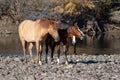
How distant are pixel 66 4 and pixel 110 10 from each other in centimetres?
721

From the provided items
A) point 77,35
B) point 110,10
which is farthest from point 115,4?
point 77,35

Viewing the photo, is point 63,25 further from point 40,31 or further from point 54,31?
point 40,31

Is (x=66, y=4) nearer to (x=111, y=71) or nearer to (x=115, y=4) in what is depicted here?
(x=115, y=4)

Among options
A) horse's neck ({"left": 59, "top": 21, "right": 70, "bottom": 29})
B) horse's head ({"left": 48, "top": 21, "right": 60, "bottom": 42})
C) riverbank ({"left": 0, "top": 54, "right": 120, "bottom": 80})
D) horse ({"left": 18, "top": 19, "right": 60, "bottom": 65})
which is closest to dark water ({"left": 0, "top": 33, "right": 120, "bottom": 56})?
horse ({"left": 18, "top": 19, "right": 60, "bottom": 65})

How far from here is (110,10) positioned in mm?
63250

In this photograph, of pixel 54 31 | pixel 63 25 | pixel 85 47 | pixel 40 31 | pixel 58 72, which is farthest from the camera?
pixel 85 47

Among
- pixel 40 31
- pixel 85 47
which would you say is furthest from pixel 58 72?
pixel 85 47

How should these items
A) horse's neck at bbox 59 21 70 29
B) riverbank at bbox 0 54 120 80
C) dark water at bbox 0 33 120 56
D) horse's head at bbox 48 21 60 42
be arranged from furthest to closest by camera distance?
dark water at bbox 0 33 120 56, horse's neck at bbox 59 21 70 29, horse's head at bbox 48 21 60 42, riverbank at bbox 0 54 120 80

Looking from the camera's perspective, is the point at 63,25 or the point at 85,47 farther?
the point at 85,47

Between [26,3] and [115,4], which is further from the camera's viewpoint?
[115,4]

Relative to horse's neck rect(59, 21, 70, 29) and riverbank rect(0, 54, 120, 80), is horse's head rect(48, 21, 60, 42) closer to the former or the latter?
horse's neck rect(59, 21, 70, 29)

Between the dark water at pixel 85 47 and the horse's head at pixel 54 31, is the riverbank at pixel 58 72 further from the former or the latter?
the dark water at pixel 85 47

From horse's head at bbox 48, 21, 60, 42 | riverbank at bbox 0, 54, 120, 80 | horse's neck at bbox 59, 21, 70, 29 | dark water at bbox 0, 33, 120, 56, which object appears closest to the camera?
riverbank at bbox 0, 54, 120, 80

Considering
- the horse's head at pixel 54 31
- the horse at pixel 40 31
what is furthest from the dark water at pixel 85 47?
the horse's head at pixel 54 31
